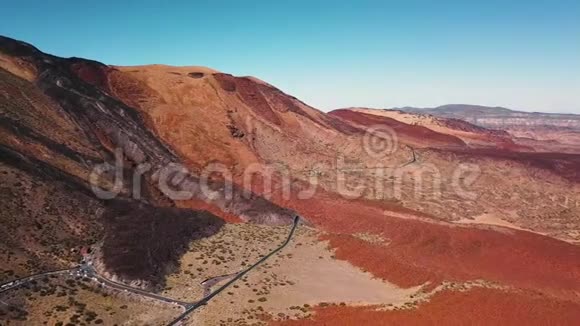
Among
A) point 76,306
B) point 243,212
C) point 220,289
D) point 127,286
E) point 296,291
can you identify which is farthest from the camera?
point 243,212

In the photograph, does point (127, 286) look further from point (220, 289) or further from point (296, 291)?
point (296, 291)

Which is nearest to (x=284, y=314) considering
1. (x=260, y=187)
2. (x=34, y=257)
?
(x=34, y=257)

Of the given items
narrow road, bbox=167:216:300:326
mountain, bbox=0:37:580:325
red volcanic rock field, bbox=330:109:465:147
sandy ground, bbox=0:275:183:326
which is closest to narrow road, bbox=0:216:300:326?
narrow road, bbox=167:216:300:326

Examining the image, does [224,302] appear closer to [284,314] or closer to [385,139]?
[284,314]

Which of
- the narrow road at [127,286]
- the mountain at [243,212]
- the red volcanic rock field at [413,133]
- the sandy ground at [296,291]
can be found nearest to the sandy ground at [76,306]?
the mountain at [243,212]

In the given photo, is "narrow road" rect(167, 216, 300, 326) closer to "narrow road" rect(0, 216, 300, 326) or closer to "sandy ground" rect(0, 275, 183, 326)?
"narrow road" rect(0, 216, 300, 326)

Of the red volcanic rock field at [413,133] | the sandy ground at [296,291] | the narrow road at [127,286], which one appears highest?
the red volcanic rock field at [413,133]

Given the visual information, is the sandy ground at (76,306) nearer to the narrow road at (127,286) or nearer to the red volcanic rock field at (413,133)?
the narrow road at (127,286)

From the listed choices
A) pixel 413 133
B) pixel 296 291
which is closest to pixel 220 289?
pixel 296 291
